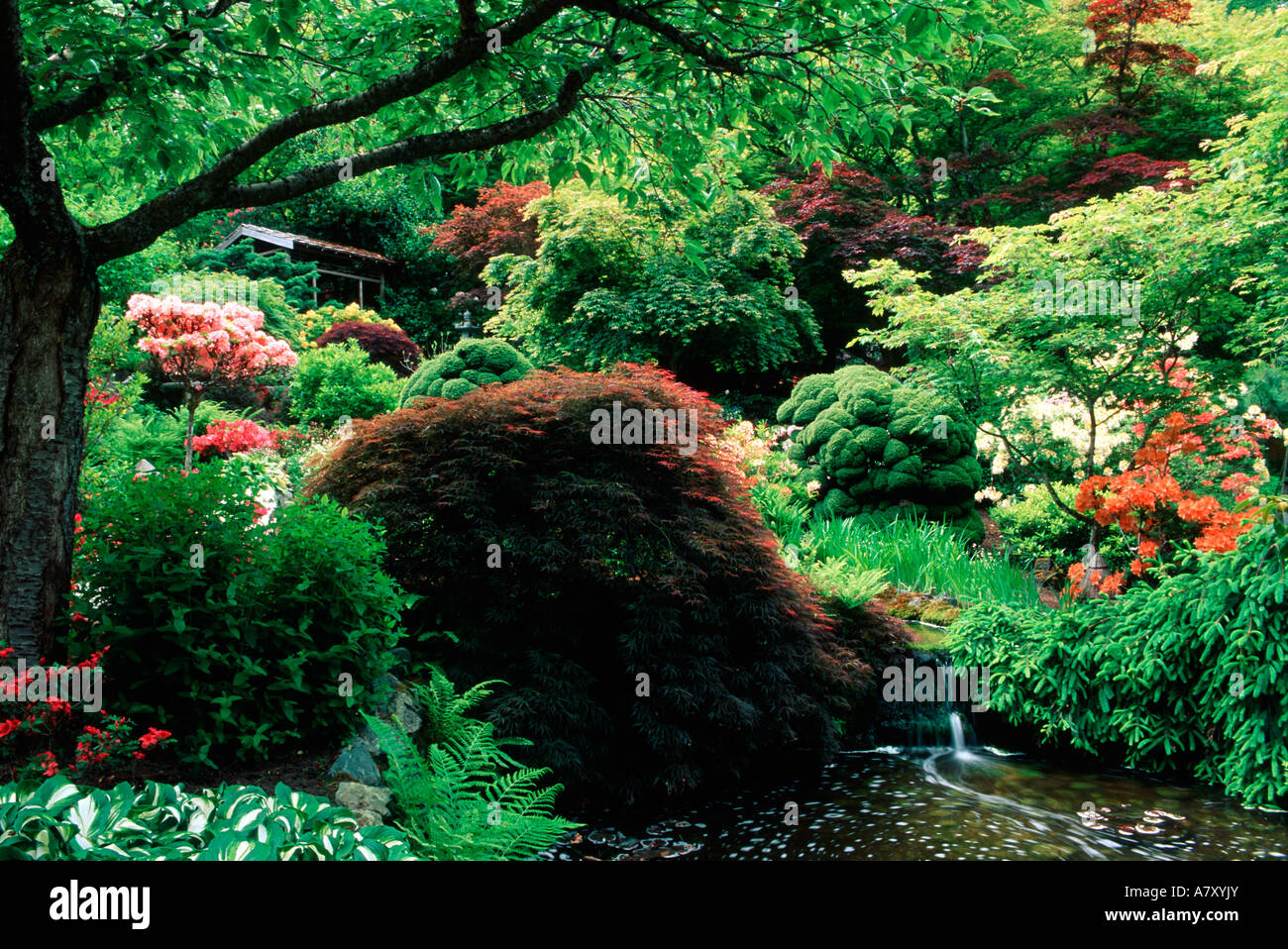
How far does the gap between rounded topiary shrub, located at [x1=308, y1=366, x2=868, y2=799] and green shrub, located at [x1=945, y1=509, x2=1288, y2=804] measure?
1.83 m

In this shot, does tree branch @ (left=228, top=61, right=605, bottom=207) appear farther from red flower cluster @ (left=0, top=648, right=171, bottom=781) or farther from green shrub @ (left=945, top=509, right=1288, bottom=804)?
green shrub @ (left=945, top=509, right=1288, bottom=804)

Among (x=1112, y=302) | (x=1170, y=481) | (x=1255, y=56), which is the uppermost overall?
(x=1255, y=56)

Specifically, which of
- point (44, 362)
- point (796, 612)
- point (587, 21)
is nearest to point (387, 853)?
point (44, 362)

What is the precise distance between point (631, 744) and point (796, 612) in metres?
1.39

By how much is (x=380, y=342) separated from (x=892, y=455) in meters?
11.5

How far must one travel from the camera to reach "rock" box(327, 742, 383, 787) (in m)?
3.41

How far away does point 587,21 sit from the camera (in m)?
4.34

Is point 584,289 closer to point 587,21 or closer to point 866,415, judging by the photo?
point 866,415

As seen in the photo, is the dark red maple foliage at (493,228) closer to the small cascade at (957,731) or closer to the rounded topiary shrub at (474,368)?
the rounded topiary shrub at (474,368)

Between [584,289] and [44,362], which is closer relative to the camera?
[44,362]

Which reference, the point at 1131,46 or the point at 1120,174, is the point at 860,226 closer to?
the point at 1120,174

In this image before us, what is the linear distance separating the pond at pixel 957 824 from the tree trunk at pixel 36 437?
262 cm

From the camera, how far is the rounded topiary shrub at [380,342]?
661 inches

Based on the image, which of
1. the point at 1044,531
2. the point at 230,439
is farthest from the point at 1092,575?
the point at 230,439
